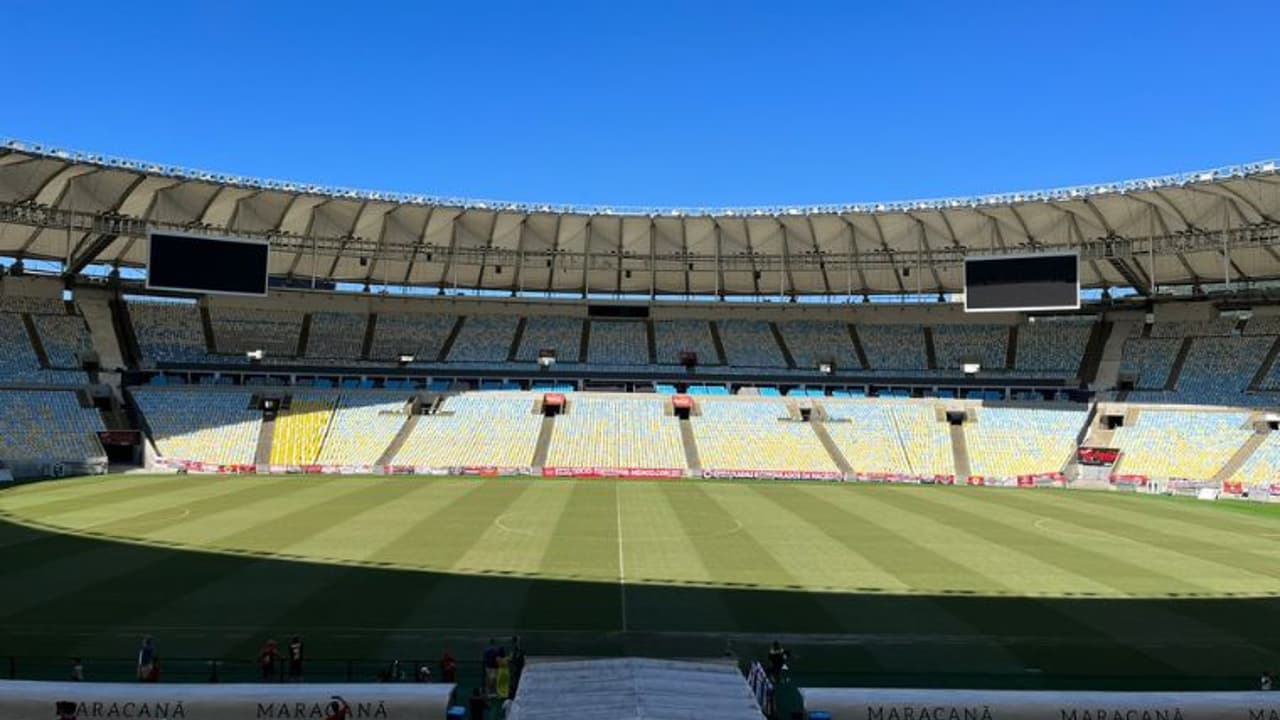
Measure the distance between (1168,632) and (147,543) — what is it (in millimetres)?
28311

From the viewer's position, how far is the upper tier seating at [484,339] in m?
65.6

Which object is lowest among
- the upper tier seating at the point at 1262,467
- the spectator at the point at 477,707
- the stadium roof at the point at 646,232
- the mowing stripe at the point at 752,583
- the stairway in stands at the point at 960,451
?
the spectator at the point at 477,707

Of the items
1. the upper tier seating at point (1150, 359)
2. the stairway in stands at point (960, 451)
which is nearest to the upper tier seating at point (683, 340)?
the stairway in stands at point (960, 451)

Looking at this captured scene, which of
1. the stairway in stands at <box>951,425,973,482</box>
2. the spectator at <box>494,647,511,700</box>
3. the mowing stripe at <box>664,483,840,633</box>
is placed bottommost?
the spectator at <box>494,647,511,700</box>

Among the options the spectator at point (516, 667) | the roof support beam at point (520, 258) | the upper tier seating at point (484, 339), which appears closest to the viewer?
the spectator at point (516, 667)

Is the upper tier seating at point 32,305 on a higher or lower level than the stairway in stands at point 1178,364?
higher

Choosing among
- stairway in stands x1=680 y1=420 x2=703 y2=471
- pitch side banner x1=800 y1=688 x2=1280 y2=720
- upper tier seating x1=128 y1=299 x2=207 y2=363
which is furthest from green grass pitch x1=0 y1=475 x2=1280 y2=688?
upper tier seating x1=128 y1=299 x2=207 y2=363

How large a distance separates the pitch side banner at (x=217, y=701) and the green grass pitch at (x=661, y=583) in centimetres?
263

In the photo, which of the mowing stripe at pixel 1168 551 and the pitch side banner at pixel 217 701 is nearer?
the pitch side banner at pixel 217 701

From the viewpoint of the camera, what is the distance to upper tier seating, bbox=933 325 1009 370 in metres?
65.2

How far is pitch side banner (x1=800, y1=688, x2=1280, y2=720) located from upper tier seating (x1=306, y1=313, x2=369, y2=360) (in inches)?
2210

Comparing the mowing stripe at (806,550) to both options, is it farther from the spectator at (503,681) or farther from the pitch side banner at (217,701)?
the pitch side banner at (217,701)

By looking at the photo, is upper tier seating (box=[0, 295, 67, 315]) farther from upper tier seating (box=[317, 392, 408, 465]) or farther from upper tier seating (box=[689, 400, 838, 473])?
upper tier seating (box=[689, 400, 838, 473])

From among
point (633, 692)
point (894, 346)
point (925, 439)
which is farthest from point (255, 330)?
point (633, 692)
